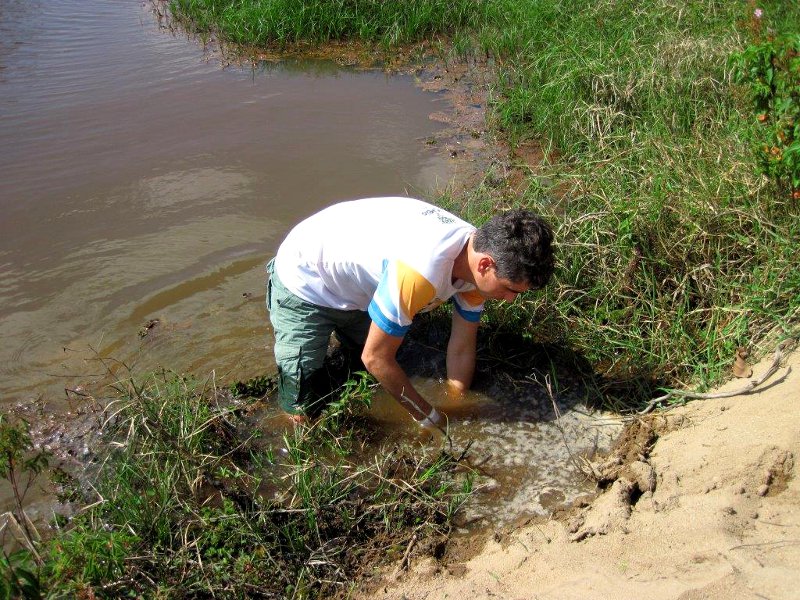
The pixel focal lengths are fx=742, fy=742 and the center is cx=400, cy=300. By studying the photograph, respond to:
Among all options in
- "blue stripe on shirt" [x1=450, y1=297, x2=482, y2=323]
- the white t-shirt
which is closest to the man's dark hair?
the white t-shirt

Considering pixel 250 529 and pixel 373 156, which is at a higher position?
pixel 373 156

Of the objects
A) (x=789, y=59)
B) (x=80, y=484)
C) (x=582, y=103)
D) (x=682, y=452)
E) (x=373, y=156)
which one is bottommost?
(x=80, y=484)

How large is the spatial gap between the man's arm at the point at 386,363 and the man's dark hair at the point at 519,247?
50 centimetres

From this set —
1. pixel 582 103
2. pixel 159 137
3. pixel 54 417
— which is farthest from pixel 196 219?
pixel 582 103

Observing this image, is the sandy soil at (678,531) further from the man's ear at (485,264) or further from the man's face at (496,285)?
the man's ear at (485,264)

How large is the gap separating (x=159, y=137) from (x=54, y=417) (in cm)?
313

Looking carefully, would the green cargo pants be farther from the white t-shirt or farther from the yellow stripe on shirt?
the yellow stripe on shirt

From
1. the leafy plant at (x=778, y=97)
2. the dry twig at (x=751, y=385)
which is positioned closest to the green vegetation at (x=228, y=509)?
the dry twig at (x=751, y=385)

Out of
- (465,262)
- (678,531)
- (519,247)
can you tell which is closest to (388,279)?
(465,262)

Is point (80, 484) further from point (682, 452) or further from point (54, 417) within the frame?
point (682, 452)

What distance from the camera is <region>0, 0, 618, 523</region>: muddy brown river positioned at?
369 cm

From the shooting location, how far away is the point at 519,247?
9.11 feet

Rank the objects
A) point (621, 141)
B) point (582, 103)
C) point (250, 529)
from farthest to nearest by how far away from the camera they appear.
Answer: point (582, 103) < point (621, 141) < point (250, 529)

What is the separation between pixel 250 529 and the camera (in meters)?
2.80
